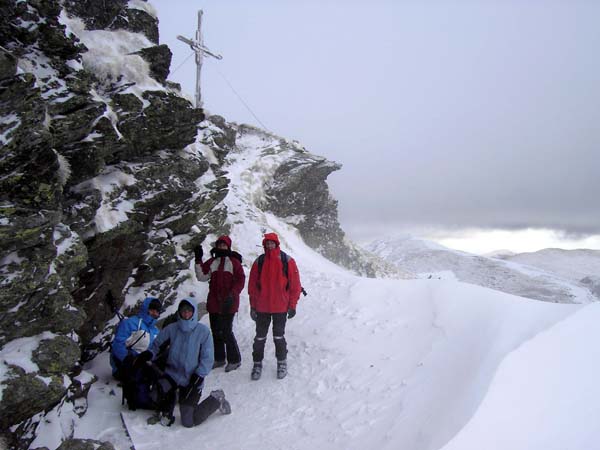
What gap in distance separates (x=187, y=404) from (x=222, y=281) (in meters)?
2.58

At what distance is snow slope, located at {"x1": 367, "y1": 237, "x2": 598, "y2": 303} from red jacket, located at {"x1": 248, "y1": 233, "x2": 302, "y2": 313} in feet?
82.8

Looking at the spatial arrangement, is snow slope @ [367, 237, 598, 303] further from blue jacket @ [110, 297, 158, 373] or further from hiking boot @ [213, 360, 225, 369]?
blue jacket @ [110, 297, 158, 373]

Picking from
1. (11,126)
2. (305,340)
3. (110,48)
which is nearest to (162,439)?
(305,340)

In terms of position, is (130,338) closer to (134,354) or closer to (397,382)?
(134,354)

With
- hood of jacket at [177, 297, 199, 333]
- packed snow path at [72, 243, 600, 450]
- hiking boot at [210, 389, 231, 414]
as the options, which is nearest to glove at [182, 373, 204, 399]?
hiking boot at [210, 389, 231, 414]

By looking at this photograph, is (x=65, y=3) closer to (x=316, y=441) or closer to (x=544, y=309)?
(x=316, y=441)

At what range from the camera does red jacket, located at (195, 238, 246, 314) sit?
26.6ft

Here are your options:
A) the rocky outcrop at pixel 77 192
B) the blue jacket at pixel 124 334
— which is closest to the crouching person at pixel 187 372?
the blue jacket at pixel 124 334

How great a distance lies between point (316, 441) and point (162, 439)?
2.44 meters

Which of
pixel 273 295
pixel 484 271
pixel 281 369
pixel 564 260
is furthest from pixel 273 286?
pixel 564 260

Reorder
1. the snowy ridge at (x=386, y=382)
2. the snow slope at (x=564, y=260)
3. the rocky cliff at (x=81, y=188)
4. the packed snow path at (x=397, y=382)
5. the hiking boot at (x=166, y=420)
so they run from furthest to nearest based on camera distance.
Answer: the snow slope at (x=564, y=260), the hiking boot at (x=166, y=420), the rocky cliff at (x=81, y=188), the snowy ridge at (x=386, y=382), the packed snow path at (x=397, y=382)

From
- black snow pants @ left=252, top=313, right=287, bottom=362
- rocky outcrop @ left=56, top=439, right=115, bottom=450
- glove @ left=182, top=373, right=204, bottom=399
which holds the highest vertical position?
black snow pants @ left=252, top=313, right=287, bottom=362

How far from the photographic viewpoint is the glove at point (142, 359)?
656 centimetres

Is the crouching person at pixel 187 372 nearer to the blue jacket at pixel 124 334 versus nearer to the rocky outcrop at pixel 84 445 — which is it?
the blue jacket at pixel 124 334
